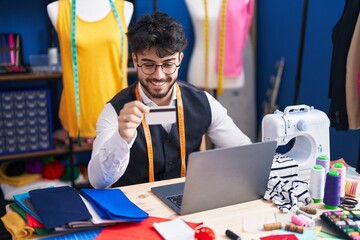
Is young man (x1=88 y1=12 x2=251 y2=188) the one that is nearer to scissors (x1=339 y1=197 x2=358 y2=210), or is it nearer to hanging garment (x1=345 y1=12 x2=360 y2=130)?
scissors (x1=339 y1=197 x2=358 y2=210)

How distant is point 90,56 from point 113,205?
1.51m

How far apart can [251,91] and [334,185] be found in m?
2.51

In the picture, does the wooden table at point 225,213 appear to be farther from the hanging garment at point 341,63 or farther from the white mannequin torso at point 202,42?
the white mannequin torso at point 202,42

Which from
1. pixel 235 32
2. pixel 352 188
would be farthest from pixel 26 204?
pixel 235 32

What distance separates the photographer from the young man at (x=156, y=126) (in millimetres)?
1688

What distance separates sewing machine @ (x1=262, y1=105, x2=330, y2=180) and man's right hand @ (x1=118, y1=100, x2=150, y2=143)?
0.51 m

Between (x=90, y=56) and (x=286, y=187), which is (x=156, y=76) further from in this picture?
(x=90, y=56)

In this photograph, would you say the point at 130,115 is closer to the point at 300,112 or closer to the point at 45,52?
the point at 300,112

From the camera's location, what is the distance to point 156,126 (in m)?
1.95

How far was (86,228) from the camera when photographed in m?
1.38

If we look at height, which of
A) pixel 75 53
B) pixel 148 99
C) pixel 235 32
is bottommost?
pixel 148 99

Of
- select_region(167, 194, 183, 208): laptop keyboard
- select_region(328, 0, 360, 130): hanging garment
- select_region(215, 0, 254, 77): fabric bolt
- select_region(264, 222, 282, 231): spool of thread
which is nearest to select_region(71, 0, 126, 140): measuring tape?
select_region(215, 0, 254, 77): fabric bolt

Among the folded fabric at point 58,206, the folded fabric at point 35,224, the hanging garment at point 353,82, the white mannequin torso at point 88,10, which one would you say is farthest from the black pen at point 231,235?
the white mannequin torso at point 88,10

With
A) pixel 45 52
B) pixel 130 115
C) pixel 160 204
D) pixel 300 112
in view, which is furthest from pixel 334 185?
pixel 45 52
